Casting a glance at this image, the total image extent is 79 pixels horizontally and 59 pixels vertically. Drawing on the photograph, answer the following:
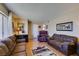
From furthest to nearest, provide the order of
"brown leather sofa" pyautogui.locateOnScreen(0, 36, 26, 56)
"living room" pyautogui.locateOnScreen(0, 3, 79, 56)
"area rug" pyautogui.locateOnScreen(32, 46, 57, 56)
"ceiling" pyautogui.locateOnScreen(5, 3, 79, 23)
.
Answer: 1. "area rug" pyautogui.locateOnScreen(32, 46, 57, 56)
2. "ceiling" pyautogui.locateOnScreen(5, 3, 79, 23)
3. "living room" pyautogui.locateOnScreen(0, 3, 79, 56)
4. "brown leather sofa" pyautogui.locateOnScreen(0, 36, 26, 56)

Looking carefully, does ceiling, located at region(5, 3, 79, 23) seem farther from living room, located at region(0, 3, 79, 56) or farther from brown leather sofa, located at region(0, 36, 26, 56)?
brown leather sofa, located at region(0, 36, 26, 56)

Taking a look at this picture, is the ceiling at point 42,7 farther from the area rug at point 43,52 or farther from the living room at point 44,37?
the area rug at point 43,52

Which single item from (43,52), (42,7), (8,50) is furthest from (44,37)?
(8,50)

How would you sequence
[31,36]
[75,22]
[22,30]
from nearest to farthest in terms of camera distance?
[75,22] < [22,30] < [31,36]

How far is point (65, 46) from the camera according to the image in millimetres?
3555

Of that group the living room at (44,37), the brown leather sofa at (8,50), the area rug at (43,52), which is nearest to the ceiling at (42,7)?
the living room at (44,37)

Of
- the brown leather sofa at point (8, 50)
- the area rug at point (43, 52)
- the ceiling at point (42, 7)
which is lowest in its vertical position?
the area rug at point (43, 52)

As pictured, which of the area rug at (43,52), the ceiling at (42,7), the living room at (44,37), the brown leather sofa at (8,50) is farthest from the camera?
the area rug at (43,52)

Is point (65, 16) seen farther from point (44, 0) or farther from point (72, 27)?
point (44, 0)

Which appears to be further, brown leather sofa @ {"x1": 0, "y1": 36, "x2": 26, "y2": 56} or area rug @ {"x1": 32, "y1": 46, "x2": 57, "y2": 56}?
area rug @ {"x1": 32, "y1": 46, "x2": 57, "y2": 56}

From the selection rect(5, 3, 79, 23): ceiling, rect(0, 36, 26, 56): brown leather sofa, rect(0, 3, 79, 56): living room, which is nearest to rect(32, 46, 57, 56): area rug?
rect(0, 3, 79, 56): living room

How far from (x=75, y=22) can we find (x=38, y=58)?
311 centimetres

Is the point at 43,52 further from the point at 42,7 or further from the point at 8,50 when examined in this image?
the point at 8,50

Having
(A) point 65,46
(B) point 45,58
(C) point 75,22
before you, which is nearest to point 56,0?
(B) point 45,58
